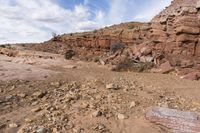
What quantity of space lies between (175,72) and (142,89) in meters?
4.64

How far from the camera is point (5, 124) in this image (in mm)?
7020

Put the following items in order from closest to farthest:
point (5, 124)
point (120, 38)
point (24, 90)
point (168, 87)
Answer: point (5, 124) → point (24, 90) → point (168, 87) → point (120, 38)

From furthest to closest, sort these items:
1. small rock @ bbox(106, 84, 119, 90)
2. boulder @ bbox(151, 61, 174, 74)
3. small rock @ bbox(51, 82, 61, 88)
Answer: boulder @ bbox(151, 61, 174, 74) → small rock @ bbox(51, 82, 61, 88) → small rock @ bbox(106, 84, 119, 90)

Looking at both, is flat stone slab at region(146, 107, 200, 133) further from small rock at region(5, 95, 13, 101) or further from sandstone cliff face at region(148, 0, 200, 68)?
sandstone cliff face at region(148, 0, 200, 68)

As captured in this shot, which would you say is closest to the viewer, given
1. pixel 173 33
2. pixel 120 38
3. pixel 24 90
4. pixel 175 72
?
pixel 24 90

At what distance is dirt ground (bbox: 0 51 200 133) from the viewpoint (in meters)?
6.86

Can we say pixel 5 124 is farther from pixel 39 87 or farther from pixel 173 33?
pixel 173 33

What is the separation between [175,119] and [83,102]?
226 centimetres

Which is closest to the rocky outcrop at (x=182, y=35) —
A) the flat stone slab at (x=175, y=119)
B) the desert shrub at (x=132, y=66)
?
the desert shrub at (x=132, y=66)

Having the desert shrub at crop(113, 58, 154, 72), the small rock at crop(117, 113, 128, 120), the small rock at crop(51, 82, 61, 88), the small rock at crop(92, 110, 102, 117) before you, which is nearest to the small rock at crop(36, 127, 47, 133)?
the small rock at crop(92, 110, 102, 117)

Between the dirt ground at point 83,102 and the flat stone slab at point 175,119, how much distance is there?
0.13 metres

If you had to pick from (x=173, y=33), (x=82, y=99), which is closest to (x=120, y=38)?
(x=173, y=33)

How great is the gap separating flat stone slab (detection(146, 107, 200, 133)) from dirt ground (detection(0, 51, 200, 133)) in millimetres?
135

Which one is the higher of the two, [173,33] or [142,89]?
[173,33]
